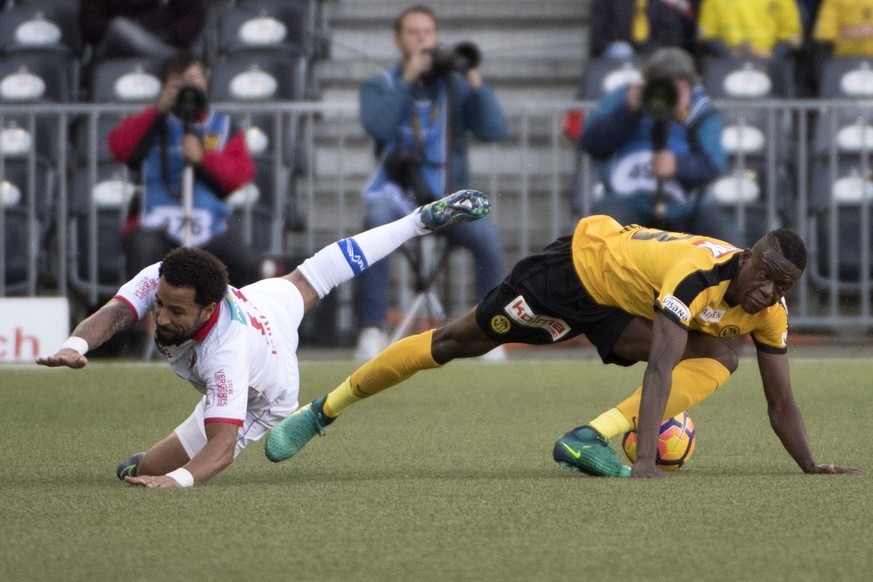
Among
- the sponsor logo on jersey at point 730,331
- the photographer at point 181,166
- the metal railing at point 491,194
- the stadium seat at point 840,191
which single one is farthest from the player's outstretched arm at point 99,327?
the stadium seat at point 840,191

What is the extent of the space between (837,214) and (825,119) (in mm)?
753

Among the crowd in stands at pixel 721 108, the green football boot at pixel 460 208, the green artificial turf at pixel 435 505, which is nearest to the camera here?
the green artificial turf at pixel 435 505

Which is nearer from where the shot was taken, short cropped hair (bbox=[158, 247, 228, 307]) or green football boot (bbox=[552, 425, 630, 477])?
short cropped hair (bbox=[158, 247, 228, 307])


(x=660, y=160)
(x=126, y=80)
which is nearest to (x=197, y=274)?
(x=660, y=160)

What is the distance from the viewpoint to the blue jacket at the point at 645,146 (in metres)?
9.92

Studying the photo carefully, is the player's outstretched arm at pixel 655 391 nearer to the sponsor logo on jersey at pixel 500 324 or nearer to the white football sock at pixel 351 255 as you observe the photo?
the sponsor logo on jersey at pixel 500 324

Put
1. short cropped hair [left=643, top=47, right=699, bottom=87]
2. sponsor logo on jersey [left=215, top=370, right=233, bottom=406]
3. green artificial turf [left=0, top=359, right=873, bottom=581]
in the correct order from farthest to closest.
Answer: short cropped hair [left=643, top=47, right=699, bottom=87] < sponsor logo on jersey [left=215, top=370, right=233, bottom=406] < green artificial turf [left=0, top=359, right=873, bottom=581]

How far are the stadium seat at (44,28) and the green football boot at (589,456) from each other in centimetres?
856

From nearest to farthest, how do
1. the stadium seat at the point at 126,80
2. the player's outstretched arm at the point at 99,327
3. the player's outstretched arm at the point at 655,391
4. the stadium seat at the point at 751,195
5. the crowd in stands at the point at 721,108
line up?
the player's outstretched arm at the point at 99,327 < the player's outstretched arm at the point at 655,391 < the crowd in stands at the point at 721,108 < the stadium seat at the point at 751,195 < the stadium seat at the point at 126,80

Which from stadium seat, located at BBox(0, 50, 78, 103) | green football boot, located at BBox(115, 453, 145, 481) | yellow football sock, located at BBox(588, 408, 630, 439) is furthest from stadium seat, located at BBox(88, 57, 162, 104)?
yellow football sock, located at BBox(588, 408, 630, 439)

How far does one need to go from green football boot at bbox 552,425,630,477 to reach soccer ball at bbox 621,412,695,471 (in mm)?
144

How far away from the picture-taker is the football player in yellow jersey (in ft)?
16.8

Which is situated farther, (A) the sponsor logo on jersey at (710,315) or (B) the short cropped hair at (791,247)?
(A) the sponsor logo on jersey at (710,315)

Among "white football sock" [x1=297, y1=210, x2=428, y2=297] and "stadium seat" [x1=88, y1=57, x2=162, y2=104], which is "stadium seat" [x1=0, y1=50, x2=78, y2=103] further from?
"white football sock" [x1=297, y1=210, x2=428, y2=297]
